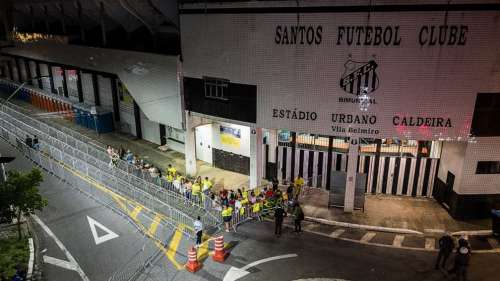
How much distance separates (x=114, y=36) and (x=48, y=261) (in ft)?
70.4

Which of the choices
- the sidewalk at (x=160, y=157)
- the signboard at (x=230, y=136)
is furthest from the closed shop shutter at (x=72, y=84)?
the signboard at (x=230, y=136)

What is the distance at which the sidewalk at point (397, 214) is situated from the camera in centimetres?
1847

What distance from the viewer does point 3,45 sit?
4691 cm

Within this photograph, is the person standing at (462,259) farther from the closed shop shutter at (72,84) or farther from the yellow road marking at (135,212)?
the closed shop shutter at (72,84)

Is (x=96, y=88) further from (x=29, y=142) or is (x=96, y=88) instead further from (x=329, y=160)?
(x=329, y=160)

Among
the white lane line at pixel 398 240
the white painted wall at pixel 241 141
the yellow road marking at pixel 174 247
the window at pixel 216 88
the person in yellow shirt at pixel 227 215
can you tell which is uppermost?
the window at pixel 216 88

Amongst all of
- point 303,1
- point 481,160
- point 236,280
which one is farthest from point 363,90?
point 236,280

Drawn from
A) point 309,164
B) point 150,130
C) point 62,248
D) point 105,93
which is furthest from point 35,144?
point 309,164

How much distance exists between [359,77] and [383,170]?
20.5 ft

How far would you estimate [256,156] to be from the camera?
21594 mm

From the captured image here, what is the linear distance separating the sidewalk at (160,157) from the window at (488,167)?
40.3 feet

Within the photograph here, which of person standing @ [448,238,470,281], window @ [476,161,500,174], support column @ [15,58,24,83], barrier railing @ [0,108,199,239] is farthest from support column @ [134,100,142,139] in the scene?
support column @ [15,58,24,83]

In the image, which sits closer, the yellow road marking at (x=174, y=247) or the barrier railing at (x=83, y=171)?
the yellow road marking at (x=174, y=247)

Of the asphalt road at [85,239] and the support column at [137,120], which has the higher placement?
the support column at [137,120]
